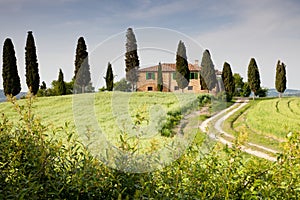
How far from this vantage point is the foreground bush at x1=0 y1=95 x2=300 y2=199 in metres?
1.89

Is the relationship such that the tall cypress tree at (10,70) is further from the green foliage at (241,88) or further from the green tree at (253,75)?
the green foliage at (241,88)

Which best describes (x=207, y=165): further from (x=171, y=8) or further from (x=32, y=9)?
(x=32, y=9)

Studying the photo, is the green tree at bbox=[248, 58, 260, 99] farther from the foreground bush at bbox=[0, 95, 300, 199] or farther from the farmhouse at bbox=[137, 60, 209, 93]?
the foreground bush at bbox=[0, 95, 300, 199]

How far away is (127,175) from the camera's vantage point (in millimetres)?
2027

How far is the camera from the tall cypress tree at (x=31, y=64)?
83.5 ft

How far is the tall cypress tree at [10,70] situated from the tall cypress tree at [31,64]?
3.17ft

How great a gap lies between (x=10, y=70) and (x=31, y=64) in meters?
1.59

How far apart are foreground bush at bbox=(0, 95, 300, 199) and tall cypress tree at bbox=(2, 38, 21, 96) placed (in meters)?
23.8

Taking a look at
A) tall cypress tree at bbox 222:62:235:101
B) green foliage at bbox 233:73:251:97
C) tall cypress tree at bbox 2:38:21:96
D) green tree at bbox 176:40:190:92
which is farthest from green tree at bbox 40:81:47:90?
green tree at bbox 176:40:190:92

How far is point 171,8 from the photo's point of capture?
4.11 m

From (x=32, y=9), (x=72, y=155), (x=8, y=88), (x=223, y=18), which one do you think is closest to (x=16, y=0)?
(x=32, y=9)

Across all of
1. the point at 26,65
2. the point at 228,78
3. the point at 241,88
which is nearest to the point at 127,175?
the point at 26,65

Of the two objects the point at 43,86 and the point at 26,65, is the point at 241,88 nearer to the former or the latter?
the point at 43,86

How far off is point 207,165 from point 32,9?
11.4 feet
